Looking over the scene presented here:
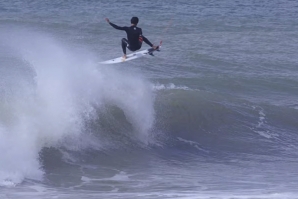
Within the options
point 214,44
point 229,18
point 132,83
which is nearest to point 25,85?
point 132,83

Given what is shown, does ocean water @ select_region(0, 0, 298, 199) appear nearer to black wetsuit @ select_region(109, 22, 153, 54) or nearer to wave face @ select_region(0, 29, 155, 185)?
wave face @ select_region(0, 29, 155, 185)

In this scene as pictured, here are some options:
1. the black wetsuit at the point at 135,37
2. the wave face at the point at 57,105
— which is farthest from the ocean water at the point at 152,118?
the black wetsuit at the point at 135,37

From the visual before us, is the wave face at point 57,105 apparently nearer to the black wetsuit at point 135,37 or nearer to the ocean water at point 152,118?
the ocean water at point 152,118

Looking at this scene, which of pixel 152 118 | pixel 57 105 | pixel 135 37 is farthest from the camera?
pixel 152 118

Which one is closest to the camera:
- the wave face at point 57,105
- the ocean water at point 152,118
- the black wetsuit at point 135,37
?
the ocean water at point 152,118

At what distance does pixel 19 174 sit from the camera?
12852 millimetres

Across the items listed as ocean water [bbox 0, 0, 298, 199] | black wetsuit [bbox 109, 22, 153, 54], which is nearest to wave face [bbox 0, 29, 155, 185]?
ocean water [bbox 0, 0, 298, 199]

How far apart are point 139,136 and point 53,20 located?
15616 mm

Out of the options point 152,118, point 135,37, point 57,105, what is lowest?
point 152,118

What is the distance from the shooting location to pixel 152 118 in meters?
17.1

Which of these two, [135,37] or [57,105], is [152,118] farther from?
[135,37]

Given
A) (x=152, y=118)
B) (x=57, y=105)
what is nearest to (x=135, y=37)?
(x=57, y=105)

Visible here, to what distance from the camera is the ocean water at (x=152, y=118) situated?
12883 mm

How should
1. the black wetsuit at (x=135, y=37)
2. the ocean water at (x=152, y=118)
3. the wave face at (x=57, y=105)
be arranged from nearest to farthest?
the ocean water at (x=152, y=118) → the wave face at (x=57, y=105) → the black wetsuit at (x=135, y=37)
